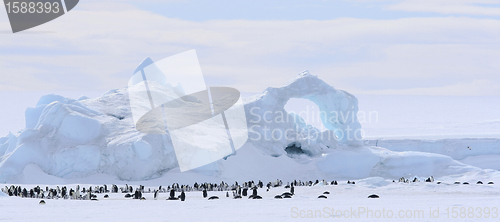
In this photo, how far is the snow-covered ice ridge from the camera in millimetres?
30219

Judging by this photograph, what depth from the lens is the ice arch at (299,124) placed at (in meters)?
35.5

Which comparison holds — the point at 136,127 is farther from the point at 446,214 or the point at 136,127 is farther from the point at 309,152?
the point at 446,214

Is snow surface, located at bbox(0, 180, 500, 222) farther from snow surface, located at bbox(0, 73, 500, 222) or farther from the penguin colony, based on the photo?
the penguin colony

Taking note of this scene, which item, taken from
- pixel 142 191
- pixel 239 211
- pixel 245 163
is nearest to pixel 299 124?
pixel 245 163

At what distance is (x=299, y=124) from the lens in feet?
128

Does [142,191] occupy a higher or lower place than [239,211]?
lower

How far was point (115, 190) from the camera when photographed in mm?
26688

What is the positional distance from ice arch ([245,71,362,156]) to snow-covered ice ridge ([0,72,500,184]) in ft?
0.22

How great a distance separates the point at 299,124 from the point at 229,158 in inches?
302

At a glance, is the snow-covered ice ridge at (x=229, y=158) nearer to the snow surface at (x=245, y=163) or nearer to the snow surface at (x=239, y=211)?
the snow surface at (x=245, y=163)

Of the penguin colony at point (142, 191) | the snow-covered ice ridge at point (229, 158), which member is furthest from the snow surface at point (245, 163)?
the penguin colony at point (142, 191)

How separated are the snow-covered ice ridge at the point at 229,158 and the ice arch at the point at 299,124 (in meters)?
0.07

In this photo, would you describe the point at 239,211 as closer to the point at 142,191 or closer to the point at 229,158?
the point at 142,191

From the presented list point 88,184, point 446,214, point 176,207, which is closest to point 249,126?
point 88,184
